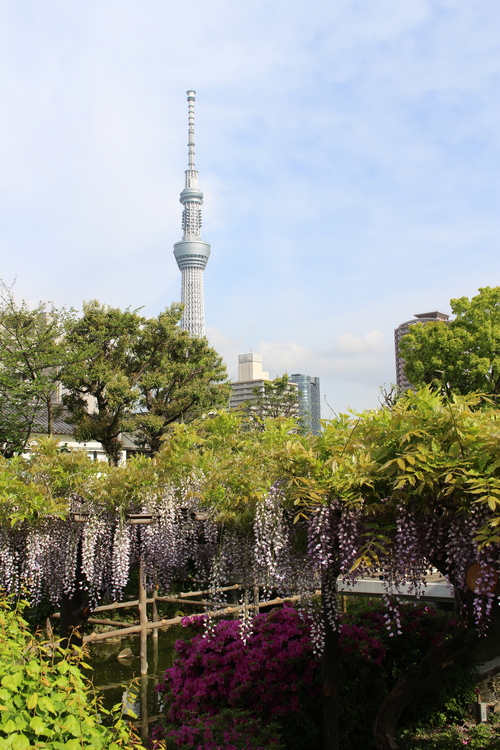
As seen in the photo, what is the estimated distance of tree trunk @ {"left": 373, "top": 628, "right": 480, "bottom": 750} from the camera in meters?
5.25

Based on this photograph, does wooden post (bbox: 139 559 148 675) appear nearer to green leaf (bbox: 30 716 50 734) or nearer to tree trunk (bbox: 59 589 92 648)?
tree trunk (bbox: 59 589 92 648)

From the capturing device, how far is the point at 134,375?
21.7m

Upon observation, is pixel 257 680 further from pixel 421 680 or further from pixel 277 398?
pixel 277 398

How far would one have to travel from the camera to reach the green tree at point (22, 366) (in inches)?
674

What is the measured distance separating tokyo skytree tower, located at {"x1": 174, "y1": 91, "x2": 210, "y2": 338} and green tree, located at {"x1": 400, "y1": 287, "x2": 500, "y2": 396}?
6763cm

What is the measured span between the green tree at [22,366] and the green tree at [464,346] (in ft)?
42.1

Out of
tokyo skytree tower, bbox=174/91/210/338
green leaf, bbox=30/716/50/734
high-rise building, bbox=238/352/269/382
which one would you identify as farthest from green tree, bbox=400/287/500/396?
high-rise building, bbox=238/352/269/382

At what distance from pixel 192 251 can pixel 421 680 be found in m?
107

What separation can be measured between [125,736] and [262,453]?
330 cm

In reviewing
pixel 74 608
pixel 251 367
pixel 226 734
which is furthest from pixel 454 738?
pixel 251 367

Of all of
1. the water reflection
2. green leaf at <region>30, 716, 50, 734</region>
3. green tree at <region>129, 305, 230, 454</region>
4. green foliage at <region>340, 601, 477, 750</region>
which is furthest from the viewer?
green tree at <region>129, 305, 230, 454</region>

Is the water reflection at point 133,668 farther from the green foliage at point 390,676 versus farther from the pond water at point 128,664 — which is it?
the green foliage at point 390,676

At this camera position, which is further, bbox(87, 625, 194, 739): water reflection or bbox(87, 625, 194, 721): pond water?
bbox(87, 625, 194, 721): pond water

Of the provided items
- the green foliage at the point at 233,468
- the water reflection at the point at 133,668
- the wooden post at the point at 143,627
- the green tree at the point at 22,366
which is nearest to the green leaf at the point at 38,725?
the green foliage at the point at 233,468
